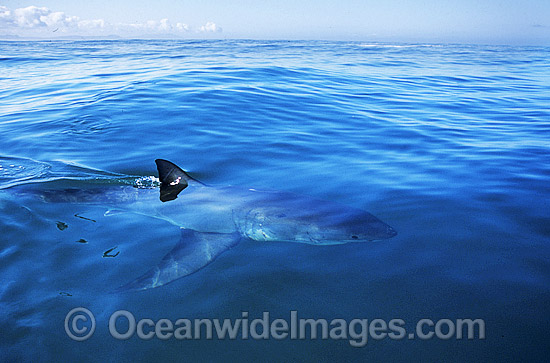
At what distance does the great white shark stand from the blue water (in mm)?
167

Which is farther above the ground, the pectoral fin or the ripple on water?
the ripple on water

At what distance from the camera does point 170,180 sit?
688 centimetres

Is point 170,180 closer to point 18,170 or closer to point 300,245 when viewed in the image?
point 300,245

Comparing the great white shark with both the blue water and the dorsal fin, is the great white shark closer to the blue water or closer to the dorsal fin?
the dorsal fin

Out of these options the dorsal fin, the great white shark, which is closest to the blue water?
the great white shark

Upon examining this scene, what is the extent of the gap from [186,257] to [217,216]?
1.20 metres

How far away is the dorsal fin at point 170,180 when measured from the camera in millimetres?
6625

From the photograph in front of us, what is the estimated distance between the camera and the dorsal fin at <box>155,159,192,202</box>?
6.62 m

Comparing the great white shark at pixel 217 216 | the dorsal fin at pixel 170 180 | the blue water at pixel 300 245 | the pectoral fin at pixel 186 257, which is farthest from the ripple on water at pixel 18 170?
the pectoral fin at pixel 186 257

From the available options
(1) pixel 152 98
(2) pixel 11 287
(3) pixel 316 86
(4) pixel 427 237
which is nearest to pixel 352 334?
(4) pixel 427 237

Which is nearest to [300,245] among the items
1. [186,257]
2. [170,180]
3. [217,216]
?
[217,216]

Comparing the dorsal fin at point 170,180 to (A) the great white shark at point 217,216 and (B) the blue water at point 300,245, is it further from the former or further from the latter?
(B) the blue water at point 300,245

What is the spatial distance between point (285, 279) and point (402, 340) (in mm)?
1432

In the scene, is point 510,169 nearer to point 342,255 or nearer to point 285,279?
point 342,255
